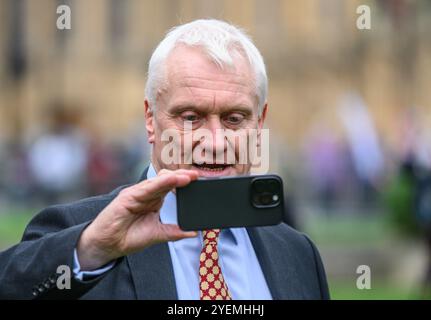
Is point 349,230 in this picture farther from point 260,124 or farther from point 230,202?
point 230,202

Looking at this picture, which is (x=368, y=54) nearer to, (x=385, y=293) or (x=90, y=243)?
(x=385, y=293)

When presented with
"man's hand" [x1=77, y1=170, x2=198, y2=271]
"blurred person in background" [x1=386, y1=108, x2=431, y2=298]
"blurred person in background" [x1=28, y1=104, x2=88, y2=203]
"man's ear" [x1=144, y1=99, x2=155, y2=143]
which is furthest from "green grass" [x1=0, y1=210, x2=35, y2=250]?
"man's hand" [x1=77, y1=170, x2=198, y2=271]

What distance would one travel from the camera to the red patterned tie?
3966 mm

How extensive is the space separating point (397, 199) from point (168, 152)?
1240 centimetres

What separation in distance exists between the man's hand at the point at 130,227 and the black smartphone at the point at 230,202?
4 centimetres

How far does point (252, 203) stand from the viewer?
3.58 meters

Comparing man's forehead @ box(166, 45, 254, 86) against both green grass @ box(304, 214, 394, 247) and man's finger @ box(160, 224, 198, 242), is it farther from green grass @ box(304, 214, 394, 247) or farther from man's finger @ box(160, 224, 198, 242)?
green grass @ box(304, 214, 394, 247)

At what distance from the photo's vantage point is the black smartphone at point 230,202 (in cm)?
351

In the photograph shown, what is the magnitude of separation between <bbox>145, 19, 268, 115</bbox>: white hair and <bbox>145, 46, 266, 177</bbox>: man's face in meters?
0.02

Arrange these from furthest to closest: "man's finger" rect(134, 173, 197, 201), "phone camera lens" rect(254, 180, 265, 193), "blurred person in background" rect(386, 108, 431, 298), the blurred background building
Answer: the blurred background building → "blurred person in background" rect(386, 108, 431, 298) → "phone camera lens" rect(254, 180, 265, 193) → "man's finger" rect(134, 173, 197, 201)

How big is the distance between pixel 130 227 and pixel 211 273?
23.9 inches

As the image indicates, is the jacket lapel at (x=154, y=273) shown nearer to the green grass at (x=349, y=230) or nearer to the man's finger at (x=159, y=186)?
the man's finger at (x=159, y=186)

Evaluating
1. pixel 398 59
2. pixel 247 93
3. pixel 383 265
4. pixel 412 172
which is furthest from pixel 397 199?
pixel 398 59

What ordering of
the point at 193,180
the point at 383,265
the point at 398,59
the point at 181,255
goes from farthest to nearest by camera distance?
the point at 398,59, the point at 383,265, the point at 181,255, the point at 193,180
